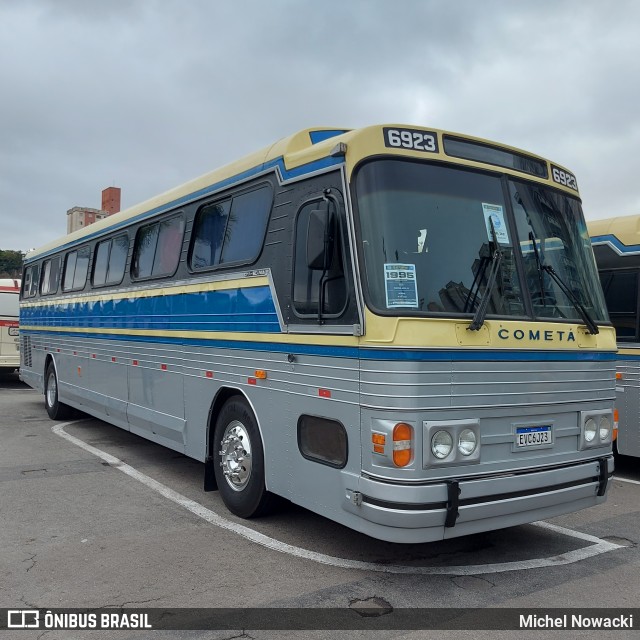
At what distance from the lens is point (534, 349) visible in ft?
16.0

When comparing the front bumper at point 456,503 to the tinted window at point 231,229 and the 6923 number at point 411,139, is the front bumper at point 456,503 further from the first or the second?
the tinted window at point 231,229

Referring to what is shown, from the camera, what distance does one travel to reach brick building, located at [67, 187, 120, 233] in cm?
4425

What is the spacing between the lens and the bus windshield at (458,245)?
4547mm

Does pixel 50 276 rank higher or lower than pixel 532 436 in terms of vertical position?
higher

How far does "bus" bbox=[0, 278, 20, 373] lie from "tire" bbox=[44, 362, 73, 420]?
244 inches

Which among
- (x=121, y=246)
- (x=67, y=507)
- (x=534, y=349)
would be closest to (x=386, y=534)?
(x=534, y=349)

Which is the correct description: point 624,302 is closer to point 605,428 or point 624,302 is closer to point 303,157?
point 605,428

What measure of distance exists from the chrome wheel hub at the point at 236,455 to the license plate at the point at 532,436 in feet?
7.94

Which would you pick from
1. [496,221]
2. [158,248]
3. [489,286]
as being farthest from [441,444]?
[158,248]

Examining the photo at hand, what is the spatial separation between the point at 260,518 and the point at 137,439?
16.0 ft

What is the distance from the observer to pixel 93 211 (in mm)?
52500

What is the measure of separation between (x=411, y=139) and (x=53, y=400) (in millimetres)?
9946

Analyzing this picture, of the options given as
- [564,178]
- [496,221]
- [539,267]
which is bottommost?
[539,267]

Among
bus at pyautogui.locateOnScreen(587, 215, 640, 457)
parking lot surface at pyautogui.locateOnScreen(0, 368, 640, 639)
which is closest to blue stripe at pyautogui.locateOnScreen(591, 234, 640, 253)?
bus at pyautogui.locateOnScreen(587, 215, 640, 457)
